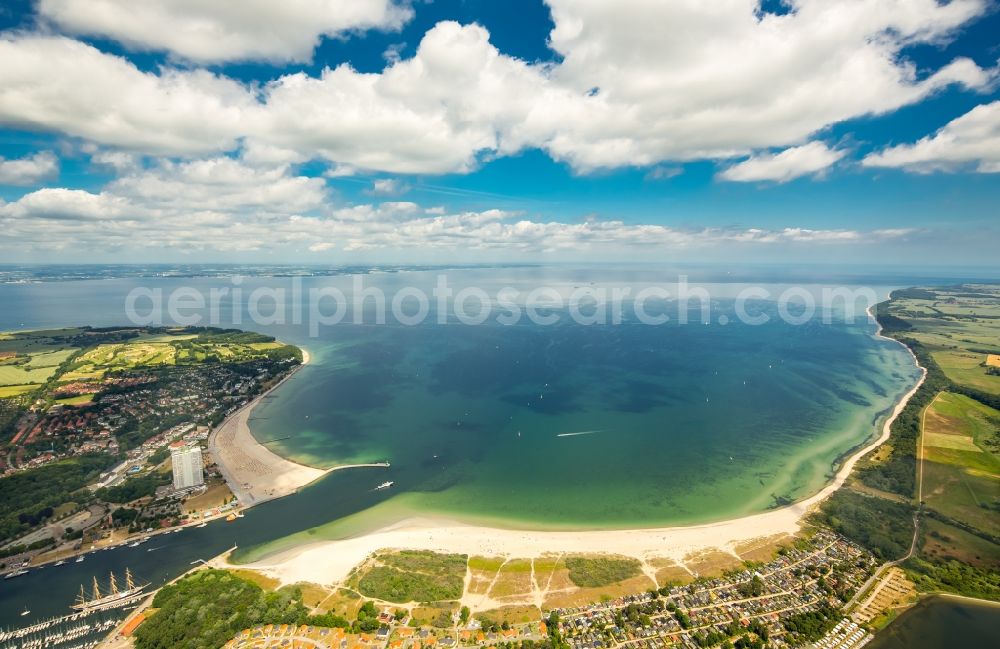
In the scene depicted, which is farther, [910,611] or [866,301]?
[866,301]

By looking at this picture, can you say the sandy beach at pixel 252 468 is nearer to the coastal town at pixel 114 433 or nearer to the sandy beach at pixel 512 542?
the coastal town at pixel 114 433

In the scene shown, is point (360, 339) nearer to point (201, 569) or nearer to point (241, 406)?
point (241, 406)

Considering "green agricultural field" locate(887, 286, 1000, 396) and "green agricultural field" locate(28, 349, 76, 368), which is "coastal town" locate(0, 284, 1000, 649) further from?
"green agricultural field" locate(887, 286, 1000, 396)

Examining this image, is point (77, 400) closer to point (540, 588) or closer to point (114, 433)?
point (114, 433)

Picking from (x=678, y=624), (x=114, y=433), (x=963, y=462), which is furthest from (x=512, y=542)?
(x=114, y=433)

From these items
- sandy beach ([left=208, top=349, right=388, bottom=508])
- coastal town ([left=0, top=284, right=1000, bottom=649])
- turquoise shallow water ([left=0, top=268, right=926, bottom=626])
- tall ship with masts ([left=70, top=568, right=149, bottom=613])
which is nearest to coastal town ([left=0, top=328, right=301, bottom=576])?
coastal town ([left=0, top=284, right=1000, bottom=649])

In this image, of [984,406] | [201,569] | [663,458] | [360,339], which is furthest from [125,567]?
[984,406]
